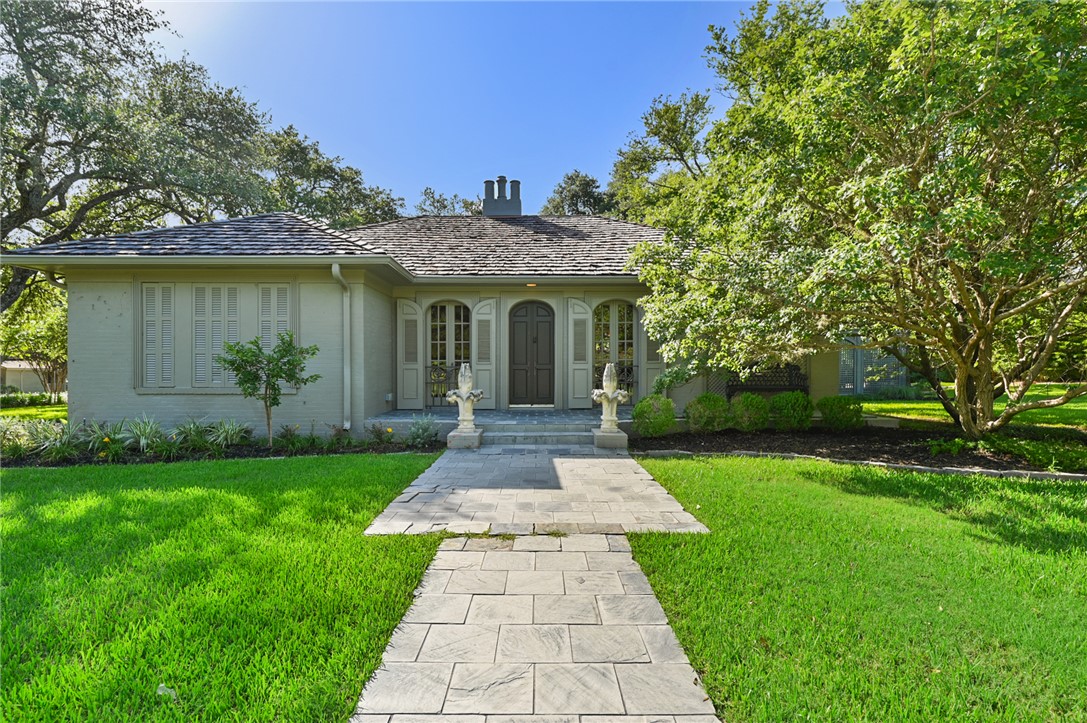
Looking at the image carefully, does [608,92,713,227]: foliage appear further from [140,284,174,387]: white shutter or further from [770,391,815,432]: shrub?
[140,284,174,387]: white shutter

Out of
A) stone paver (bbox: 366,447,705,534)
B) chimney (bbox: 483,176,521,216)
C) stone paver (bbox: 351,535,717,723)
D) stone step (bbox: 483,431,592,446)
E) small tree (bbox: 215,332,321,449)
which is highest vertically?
chimney (bbox: 483,176,521,216)

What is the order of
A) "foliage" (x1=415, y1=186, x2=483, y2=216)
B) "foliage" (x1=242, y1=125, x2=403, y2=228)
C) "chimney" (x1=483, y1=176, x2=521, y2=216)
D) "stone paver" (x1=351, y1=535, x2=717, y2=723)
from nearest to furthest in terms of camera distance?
"stone paver" (x1=351, y1=535, x2=717, y2=723) < "chimney" (x1=483, y1=176, x2=521, y2=216) < "foliage" (x1=242, y1=125, x2=403, y2=228) < "foliage" (x1=415, y1=186, x2=483, y2=216)

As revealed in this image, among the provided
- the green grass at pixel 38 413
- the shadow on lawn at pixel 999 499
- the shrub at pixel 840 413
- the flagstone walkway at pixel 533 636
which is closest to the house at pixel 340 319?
the shrub at pixel 840 413

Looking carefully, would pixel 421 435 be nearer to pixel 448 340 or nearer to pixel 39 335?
pixel 448 340

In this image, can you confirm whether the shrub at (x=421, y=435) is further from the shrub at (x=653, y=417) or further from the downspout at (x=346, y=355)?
the shrub at (x=653, y=417)

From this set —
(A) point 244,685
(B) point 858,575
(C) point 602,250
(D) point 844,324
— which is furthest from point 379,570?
(C) point 602,250

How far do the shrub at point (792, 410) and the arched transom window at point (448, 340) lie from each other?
6.14m

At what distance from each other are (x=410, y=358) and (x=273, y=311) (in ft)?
9.09

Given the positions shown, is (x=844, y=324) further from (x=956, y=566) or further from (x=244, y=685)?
(x=244, y=685)

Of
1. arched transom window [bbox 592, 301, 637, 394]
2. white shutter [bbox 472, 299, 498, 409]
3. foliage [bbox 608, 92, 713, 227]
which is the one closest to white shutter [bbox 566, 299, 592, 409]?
arched transom window [bbox 592, 301, 637, 394]

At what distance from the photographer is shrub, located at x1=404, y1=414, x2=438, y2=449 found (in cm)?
738

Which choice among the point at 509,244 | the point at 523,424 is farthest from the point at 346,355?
the point at 509,244

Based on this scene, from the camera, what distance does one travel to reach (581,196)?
27.0 m

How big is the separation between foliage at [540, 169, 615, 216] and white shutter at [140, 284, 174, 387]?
21.5 metres
